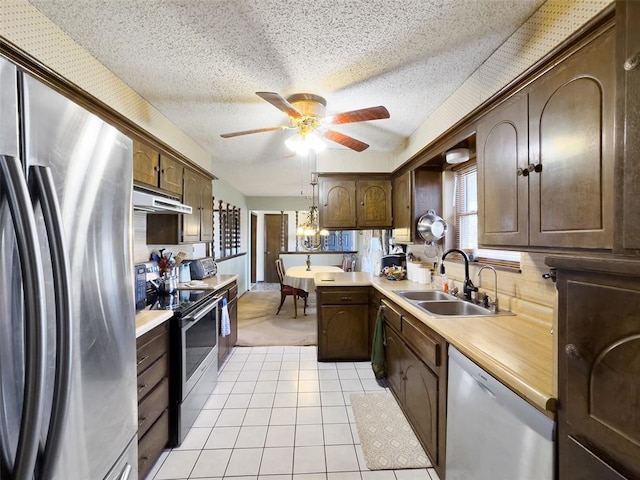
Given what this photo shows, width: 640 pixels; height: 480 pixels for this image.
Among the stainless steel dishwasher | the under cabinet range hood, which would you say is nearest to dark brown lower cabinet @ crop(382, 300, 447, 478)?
the stainless steel dishwasher

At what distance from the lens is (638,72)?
2.52 ft

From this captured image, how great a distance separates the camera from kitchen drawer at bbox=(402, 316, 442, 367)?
1.59 metres

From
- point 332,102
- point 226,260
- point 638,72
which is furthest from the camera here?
point 226,260

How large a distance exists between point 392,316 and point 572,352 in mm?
1624

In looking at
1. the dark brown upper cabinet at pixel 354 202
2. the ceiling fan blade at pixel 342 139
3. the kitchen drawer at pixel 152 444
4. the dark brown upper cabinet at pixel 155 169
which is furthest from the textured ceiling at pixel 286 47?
the kitchen drawer at pixel 152 444

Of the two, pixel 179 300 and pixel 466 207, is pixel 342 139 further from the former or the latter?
pixel 179 300

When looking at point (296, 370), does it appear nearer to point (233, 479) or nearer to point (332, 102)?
point (233, 479)

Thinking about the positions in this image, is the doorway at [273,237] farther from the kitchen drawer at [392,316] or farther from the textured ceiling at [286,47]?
the kitchen drawer at [392,316]

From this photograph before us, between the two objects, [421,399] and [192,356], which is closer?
[421,399]

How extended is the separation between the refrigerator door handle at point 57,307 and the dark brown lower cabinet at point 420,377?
149 centimetres

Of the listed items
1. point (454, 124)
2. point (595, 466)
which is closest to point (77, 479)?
point (595, 466)

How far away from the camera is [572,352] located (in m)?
0.76

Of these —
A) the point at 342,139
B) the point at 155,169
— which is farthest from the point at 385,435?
the point at 155,169

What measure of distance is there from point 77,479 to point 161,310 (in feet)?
3.79
